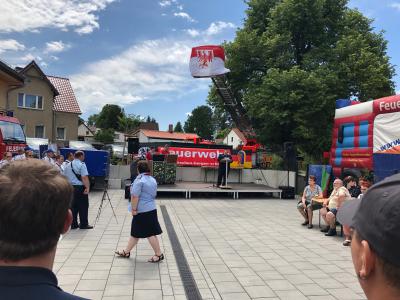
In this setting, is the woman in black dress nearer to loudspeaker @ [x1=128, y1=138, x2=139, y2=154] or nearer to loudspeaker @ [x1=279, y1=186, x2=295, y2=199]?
loudspeaker @ [x1=279, y1=186, x2=295, y2=199]

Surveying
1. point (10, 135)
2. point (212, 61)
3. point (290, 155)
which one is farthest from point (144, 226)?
point (212, 61)

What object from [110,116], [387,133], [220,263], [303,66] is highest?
[110,116]

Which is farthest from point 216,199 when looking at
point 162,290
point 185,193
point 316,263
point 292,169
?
point 162,290

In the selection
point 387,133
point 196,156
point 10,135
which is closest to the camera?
point 387,133

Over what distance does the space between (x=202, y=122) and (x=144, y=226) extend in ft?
336

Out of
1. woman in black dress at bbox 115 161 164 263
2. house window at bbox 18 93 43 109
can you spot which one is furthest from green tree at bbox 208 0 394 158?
house window at bbox 18 93 43 109

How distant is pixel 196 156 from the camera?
73.1ft

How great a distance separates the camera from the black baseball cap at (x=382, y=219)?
1.13 meters

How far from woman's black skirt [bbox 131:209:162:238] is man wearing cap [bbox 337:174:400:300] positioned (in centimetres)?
600

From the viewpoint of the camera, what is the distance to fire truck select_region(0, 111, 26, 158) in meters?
15.5

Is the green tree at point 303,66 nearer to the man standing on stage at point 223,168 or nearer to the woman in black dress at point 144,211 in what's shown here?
the man standing on stage at point 223,168

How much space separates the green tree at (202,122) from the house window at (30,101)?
69.7 meters

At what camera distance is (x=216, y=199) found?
57.3 ft

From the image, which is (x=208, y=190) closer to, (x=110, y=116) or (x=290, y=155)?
(x=290, y=155)
